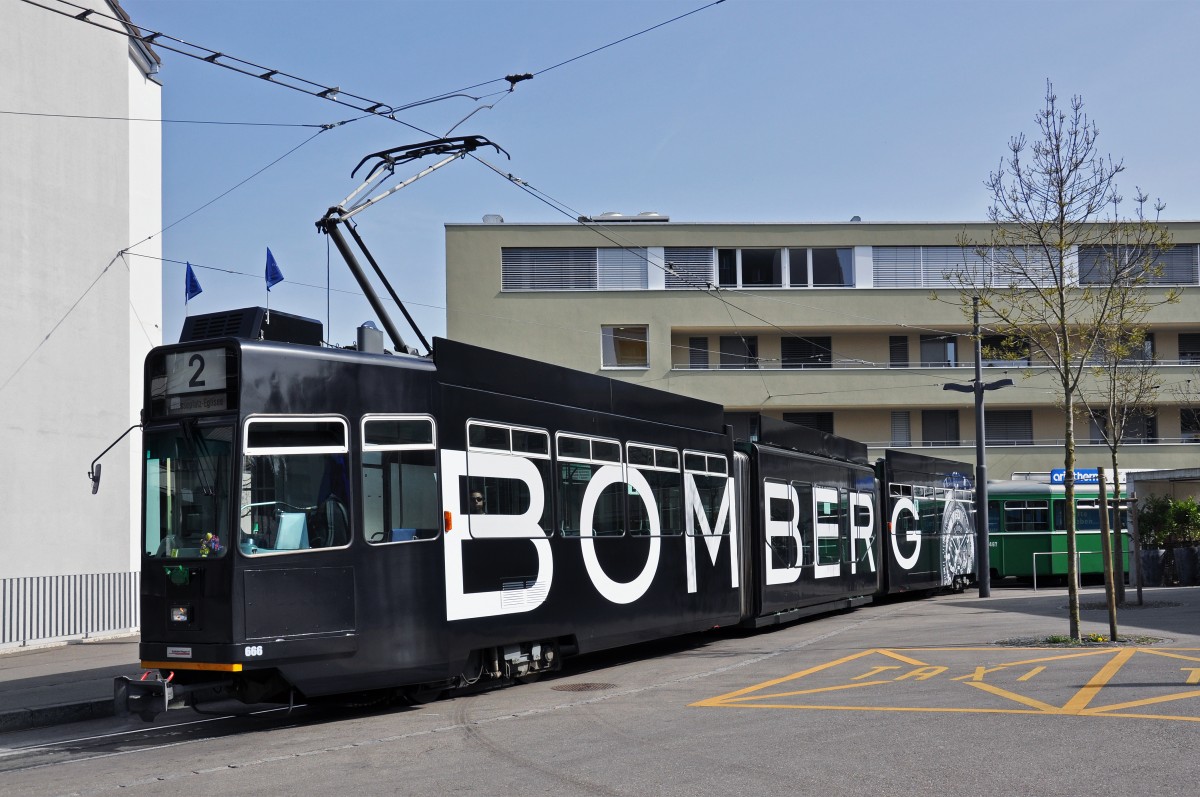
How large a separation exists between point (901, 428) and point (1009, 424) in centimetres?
432

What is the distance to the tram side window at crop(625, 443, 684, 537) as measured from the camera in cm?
1498

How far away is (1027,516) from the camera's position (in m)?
35.4

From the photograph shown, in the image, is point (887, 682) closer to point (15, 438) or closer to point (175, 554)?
point (175, 554)

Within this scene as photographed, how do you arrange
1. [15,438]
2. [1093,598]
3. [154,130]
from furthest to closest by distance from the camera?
[154,130], [1093,598], [15,438]

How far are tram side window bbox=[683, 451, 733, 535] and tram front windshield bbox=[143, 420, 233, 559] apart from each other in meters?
7.62

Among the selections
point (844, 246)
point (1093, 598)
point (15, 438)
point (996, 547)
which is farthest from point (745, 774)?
point (844, 246)

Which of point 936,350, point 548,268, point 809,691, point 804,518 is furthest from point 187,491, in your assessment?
point 936,350

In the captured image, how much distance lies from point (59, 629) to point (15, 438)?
12.1 feet

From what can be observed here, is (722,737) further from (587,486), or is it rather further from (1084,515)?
(1084,515)

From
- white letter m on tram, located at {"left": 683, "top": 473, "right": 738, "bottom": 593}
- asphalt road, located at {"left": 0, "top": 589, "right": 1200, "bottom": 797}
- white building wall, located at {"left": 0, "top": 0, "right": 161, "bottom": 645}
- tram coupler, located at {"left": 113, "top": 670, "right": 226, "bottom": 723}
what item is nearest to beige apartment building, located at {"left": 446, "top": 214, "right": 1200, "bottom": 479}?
white building wall, located at {"left": 0, "top": 0, "right": 161, "bottom": 645}

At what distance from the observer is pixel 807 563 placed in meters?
20.6

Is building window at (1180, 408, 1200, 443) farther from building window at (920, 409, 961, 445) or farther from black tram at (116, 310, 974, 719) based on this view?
black tram at (116, 310, 974, 719)

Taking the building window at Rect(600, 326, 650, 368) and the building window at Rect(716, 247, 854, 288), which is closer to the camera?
the building window at Rect(600, 326, 650, 368)

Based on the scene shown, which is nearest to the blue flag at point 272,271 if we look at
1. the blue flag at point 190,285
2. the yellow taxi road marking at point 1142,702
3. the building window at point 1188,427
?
the blue flag at point 190,285
